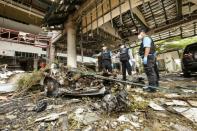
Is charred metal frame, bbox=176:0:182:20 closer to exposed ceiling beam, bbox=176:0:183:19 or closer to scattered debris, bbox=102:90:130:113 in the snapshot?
exposed ceiling beam, bbox=176:0:183:19

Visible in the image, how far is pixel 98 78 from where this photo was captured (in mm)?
4633

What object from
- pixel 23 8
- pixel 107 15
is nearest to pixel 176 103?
pixel 107 15

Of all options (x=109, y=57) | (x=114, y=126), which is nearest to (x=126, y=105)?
(x=114, y=126)

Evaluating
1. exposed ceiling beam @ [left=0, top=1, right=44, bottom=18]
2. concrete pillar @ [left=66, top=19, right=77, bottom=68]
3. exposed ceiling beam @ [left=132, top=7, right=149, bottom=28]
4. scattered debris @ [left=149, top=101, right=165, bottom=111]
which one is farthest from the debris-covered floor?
exposed ceiling beam @ [left=0, top=1, right=44, bottom=18]

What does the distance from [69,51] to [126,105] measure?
6.30 m

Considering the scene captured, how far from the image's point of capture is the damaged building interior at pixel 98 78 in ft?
9.26

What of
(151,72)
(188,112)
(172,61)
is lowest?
(188,112)

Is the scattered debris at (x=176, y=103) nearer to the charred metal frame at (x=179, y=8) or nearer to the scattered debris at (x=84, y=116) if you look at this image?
the scattered debris at (x=84, y=116)

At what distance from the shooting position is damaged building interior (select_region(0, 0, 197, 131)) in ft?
9.26

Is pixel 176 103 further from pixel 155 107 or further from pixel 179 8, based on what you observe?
pixel 179 8

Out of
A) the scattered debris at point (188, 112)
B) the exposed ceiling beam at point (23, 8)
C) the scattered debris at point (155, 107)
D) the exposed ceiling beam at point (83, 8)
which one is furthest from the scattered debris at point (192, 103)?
the exposed ceiling beam at point (23, 8)

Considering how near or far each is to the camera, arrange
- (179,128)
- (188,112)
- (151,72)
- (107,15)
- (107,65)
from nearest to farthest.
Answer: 1. (179,128)
2. (188,112)
3. (151,72)
4. (107,15)
5. (107,65)

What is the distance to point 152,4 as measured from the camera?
23.5ft

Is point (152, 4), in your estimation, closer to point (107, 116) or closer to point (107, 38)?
point (107, 38)
